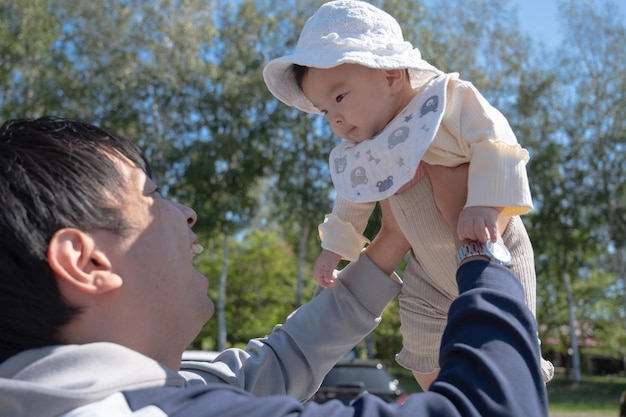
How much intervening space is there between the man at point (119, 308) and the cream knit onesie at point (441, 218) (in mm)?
404

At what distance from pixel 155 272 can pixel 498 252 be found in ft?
2.39

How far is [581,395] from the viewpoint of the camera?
2578 centimetres

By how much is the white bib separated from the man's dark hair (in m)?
0.82

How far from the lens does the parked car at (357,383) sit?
11.1 meters

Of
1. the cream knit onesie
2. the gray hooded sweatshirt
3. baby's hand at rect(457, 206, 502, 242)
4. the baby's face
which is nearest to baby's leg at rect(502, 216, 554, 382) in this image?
the cream knit onesie

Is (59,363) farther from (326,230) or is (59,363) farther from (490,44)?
(490,44)

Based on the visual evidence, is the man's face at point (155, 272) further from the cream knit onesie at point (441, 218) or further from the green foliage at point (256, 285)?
the green foliage at point (256, 285)

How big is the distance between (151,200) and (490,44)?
26311mm

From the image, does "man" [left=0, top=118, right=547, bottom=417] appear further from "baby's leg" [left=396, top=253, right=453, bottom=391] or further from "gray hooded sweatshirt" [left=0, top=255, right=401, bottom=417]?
"baby's leg" [left=396, top=253, right=453, bottom=391]

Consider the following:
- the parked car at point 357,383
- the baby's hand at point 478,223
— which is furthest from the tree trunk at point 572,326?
the baby's hand at point 478,223

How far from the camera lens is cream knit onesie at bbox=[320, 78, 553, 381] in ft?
6.13

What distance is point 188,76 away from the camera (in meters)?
24.3

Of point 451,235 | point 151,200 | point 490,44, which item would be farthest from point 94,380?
point 490,44

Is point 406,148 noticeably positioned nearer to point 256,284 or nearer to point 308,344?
point 308,344
